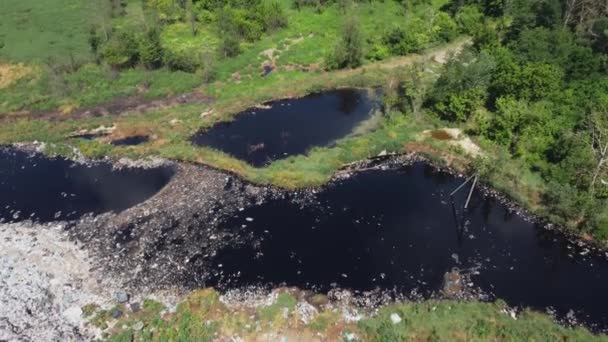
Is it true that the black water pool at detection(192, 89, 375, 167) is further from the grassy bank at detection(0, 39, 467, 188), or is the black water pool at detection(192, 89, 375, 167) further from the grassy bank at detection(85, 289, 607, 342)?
the grassy bank at detection(85, 289, 607, 342)

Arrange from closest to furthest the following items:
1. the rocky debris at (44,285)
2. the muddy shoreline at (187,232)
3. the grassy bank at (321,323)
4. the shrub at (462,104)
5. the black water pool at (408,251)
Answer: the grassy bank at (321,323) < the rocky debris at (44,285) < the muddy shoreline at (187,232) < the black water pool at (408,251) < the shrub at (462,104)

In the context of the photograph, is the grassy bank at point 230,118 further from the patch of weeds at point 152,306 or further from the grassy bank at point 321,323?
the patch of weeds at point 152,306

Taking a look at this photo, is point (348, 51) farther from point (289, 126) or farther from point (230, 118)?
point (230, 118)

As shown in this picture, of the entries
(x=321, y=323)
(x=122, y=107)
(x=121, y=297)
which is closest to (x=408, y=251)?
(x=321, y=323)

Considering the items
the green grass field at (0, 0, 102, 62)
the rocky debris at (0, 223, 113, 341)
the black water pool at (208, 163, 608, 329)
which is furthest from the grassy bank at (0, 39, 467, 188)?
the green grass field at (0, 0, 102, 62)

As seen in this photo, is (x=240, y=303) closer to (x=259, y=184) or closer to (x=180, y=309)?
(x=180, y=309)

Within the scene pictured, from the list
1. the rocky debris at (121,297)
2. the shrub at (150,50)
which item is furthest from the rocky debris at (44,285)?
the shrub at (150,50)
